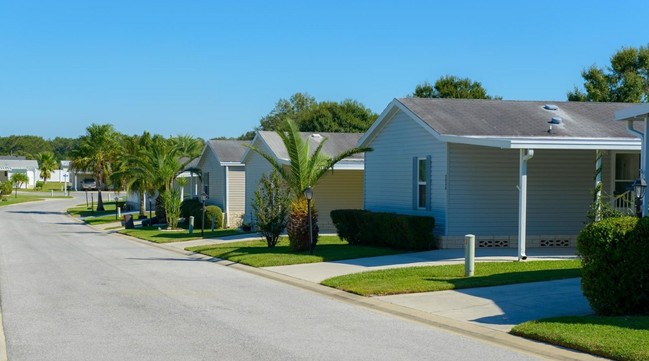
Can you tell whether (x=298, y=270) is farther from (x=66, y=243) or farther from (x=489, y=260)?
(x=66, y=243)

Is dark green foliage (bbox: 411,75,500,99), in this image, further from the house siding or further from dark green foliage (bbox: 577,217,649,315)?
dark green foliage (bbox: 577,217,649,315)

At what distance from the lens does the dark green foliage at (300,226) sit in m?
22.2

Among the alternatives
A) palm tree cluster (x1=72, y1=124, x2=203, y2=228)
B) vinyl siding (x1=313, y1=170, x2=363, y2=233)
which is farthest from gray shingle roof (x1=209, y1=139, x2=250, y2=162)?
vinyl siding (x1=313, y1=170, x2=363, y2=233)

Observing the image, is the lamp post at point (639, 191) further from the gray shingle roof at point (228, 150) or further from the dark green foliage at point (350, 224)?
the gray shingle roof at point (228, 150)

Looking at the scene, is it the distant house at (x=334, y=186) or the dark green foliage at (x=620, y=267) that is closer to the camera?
the dark green foliage at (x=620, y=267)

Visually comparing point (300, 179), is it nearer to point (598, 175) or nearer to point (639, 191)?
point (598, 175)

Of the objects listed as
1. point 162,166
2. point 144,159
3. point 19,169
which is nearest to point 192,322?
point 162,166

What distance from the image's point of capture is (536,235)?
2164cm

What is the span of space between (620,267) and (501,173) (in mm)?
10862

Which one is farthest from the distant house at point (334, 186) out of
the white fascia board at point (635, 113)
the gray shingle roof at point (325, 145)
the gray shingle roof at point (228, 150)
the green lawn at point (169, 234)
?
the white fascia board at point (635, 113)

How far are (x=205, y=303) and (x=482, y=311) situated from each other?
187 inches

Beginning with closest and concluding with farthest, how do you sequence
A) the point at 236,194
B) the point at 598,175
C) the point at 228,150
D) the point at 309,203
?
1. the point at 598,175
2. the point at 309,203
3. the point at 236,194
4. the point at 228,150

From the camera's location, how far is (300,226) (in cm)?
2220

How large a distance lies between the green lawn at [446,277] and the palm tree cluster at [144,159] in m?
21.3
